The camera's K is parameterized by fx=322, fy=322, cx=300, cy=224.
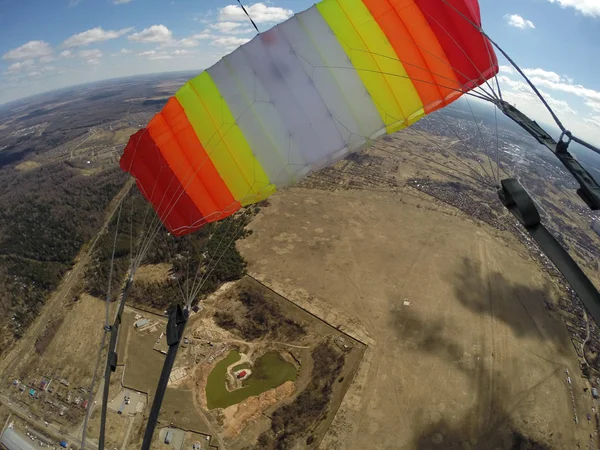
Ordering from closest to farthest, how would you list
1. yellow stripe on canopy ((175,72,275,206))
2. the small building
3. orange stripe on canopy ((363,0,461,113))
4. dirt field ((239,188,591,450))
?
orange stripe on canopy ((363,0,461,113)) < yellow stripe on canopy ((175,72,275,206)) < dirt field ((239,188,591,450)) < the small building

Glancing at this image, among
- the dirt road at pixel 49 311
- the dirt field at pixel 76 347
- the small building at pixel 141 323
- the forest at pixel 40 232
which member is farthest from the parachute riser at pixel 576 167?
the forest at pixel 40 232

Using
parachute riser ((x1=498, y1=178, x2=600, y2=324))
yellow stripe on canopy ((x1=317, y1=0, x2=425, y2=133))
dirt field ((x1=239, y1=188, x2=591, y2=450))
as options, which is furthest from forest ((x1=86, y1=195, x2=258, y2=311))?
parachute riser ((x1=498, y1=178, x2=600, y2=324))

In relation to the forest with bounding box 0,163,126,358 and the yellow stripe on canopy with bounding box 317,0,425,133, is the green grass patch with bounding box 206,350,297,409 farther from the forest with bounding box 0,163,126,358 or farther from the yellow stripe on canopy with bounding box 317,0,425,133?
the yellow stripe on canopy with bounding box 317,0,425,133

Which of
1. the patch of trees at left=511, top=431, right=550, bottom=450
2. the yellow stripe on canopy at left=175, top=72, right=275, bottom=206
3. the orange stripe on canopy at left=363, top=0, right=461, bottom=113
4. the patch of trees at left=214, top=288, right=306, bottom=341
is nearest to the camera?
the orange stripe on canopy at left=363, top=0, right=461, bottom=113

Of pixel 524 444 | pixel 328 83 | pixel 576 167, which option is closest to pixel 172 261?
pixel 328 83

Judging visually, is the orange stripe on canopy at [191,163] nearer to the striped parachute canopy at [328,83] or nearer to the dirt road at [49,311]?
the striped parachute canopy at [328,83]

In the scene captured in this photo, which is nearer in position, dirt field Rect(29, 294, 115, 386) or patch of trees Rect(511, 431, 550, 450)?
patch of trees Rect(511, 431, 550, 450)

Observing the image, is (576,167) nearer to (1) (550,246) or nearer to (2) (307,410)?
(1) (550,246)
